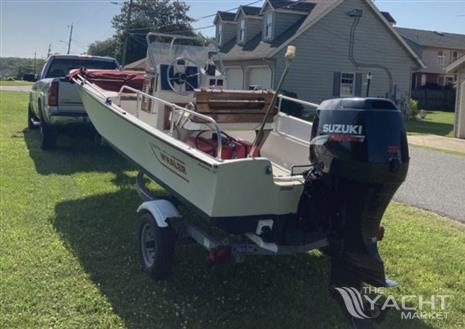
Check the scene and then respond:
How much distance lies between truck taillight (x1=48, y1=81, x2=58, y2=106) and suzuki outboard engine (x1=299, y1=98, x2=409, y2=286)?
6.26 meters

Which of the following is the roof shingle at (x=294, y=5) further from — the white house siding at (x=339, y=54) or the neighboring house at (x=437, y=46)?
the neighboring house at (x=437, y=46)

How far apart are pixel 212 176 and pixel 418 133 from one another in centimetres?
1664

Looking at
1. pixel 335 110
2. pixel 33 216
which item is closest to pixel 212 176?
pixel 335 110

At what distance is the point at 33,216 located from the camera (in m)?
5.97

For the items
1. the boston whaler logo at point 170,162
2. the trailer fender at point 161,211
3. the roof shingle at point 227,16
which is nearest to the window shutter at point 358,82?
the roof shingle at point 227,16

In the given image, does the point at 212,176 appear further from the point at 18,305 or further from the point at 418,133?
the point at 418,133

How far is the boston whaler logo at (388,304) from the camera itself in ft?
11.6

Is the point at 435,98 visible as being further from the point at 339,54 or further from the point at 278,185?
the point at 278,185

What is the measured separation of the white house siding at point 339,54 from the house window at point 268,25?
1.83 meters

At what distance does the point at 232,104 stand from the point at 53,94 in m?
4.90

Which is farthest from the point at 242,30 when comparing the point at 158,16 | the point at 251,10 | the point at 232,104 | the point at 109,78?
the point at 158,16

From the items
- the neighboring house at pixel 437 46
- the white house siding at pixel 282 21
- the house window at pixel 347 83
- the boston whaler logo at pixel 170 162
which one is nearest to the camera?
the boston whaler logo at pixel 170 162

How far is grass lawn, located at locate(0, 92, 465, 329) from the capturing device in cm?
389

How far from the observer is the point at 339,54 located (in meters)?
24.5
